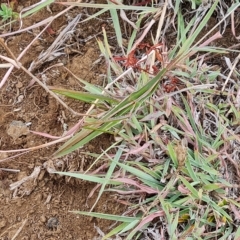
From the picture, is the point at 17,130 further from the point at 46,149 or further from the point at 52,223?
the point at 52,223

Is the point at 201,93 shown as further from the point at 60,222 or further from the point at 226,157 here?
the point at 60,222

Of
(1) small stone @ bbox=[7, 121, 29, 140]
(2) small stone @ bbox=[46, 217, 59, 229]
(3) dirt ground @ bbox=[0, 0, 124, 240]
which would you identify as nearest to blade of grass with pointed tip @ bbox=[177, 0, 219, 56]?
(3) dirt ground @ bbox=[0, 0, 124, 240]

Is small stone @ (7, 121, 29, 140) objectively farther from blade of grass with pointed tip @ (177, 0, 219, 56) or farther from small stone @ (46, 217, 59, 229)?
blade of grass with pointed tip @ (177, 0, 219, 56)

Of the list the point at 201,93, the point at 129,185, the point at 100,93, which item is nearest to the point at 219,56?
the point at 201,93

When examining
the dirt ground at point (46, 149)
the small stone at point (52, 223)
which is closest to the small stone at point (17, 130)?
the dirt ground at point (46, 149)

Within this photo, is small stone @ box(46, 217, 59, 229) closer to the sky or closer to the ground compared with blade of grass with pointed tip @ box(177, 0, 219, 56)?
closer to the ground

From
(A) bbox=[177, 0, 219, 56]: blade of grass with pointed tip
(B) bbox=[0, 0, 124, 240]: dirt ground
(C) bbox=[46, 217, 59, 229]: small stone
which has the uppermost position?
(A) bbox=[177, 0, 219, 56]: blade of grass with pointed tip

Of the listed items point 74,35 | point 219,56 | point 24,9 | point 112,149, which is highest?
point 24,9

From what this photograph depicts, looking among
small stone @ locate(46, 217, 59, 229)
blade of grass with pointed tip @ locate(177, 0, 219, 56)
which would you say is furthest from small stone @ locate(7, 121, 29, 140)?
blade of grass with pointed tip @ locate(177, 0, 219, 56)
